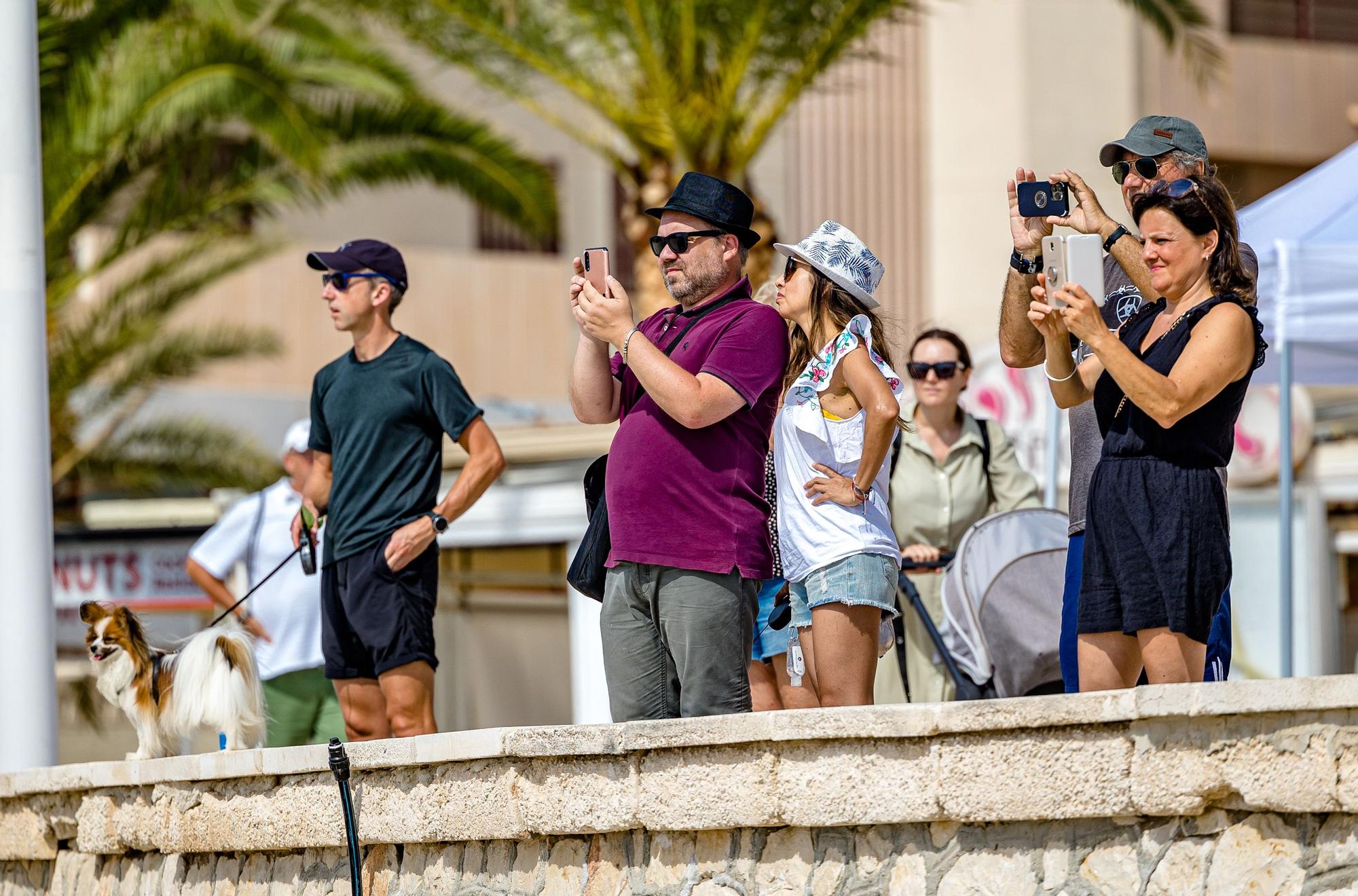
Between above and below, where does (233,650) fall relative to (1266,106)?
below

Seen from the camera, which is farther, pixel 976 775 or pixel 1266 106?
pixel 1266 106

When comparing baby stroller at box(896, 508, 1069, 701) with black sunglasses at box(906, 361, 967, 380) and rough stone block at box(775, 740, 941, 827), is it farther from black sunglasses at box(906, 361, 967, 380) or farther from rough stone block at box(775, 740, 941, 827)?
rough stone block at box(775, 740, 941, 827)

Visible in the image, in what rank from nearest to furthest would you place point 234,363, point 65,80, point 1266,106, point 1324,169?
point 1324,169 → point 65,80 → point 234,363 → point 1266,106

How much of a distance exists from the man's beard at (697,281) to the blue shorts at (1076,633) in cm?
117

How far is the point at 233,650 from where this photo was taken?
6.11m

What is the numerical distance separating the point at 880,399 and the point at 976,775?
3.37 ft

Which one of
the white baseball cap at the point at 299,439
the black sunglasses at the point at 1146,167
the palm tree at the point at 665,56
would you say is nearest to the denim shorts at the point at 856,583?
the black sunglasses at the point at 1146,167

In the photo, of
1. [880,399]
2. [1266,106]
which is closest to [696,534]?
[880,399]

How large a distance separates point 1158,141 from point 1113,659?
135 cm

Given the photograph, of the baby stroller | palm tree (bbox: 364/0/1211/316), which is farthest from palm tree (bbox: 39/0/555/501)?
the baby stroller

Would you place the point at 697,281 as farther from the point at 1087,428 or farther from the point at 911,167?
the point at 911,167

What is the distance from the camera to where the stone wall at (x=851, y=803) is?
3.95 m

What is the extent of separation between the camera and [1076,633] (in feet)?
17.1

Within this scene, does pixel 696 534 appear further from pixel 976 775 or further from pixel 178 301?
pixel 178 301
